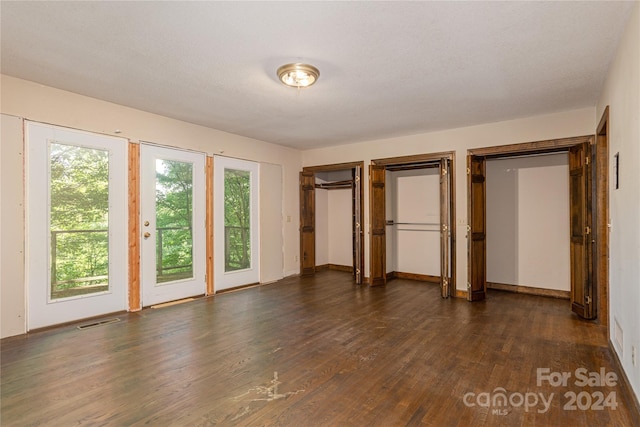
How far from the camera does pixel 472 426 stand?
6.20ft

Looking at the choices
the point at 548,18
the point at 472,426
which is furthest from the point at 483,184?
the point at 472,426

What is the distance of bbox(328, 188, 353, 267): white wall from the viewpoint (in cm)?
726

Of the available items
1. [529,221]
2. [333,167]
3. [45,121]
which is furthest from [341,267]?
[45,121]

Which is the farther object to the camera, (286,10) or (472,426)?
(286,10)

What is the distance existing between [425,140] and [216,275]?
4.00 metres

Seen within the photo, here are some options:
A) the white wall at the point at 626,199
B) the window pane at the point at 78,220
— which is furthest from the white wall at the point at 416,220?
the window pane at the point at 78,220

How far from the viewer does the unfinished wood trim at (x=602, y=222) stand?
3393 millimetres

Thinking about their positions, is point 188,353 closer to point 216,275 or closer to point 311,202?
point 216,275

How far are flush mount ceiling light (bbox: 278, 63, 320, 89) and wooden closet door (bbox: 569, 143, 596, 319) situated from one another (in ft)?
10.9

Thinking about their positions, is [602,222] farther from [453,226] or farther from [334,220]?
[334,220]

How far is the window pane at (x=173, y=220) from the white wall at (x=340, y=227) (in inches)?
137

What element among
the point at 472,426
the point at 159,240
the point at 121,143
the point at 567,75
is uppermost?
the point at 567,75

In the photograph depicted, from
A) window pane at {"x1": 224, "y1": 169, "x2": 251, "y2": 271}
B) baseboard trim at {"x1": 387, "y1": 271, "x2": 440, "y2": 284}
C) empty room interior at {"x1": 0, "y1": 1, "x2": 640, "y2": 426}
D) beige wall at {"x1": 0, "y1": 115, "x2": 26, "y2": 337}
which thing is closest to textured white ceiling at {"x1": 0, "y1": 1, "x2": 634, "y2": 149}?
empty room interior at {"x1": 0, "y1": 1, "x2": 640, "y2": 426}

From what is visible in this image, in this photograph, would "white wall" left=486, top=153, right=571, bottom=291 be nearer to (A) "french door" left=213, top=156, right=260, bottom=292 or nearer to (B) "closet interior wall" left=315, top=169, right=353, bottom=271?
(B) "closet interior wall" left=315, top=169, right=353, bottom=271
